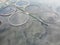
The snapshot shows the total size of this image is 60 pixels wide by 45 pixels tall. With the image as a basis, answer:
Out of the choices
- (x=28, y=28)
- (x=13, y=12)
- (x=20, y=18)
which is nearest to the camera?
(x=28, y=28)

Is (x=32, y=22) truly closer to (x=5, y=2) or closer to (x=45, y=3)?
(x=45, y=3)

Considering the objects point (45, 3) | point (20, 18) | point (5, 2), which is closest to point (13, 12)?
point (20, 18)

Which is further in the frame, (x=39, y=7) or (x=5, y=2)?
(x=5, y=2)

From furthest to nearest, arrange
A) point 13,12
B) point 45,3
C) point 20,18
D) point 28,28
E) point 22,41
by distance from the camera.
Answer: point 45,3, point 13,12, point 20,18, point 28,28, point 22,41

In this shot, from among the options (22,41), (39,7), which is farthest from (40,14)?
(22,41)

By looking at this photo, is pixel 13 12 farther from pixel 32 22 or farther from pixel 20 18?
pixel 32 22

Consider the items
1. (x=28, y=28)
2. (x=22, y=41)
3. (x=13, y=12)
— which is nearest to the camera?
(x=22, y=41)

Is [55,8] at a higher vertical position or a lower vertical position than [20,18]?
higher
